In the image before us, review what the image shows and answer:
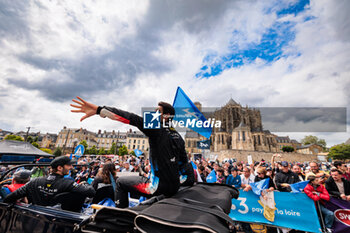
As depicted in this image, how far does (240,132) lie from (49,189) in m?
54.3

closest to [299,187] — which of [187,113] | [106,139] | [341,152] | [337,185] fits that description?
[337,185]

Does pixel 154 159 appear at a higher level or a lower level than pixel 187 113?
lower

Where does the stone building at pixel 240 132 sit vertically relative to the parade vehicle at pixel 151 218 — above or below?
above

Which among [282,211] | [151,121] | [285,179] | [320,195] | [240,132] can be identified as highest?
[240,132]

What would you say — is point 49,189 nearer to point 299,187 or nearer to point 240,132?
point 299,187

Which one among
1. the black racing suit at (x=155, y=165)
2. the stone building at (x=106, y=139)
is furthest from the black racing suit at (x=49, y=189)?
the stone building at (x=106, y=139)

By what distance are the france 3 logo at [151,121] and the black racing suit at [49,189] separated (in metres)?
1.93

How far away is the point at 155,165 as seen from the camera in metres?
1.90

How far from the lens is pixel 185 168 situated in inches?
95.3

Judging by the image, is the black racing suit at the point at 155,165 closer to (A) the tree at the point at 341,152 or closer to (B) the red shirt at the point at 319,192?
(B) the red shirt at the point at 319,192

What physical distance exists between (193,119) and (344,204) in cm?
525

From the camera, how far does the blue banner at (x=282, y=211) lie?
4559mm

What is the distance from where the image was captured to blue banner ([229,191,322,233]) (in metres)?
4.56

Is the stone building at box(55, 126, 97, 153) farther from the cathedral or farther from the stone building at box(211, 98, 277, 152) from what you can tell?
the stone building at box(211, 98, 277, 152)
